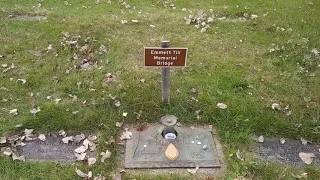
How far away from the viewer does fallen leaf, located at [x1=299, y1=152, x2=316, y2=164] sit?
353 cm

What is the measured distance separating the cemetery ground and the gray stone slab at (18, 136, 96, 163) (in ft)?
0.40

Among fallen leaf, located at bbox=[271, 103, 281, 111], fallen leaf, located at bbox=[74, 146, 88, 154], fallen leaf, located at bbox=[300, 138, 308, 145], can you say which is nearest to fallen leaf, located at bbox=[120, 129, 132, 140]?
fallen leaf, located at bbox=[74, 146, 88, 154]

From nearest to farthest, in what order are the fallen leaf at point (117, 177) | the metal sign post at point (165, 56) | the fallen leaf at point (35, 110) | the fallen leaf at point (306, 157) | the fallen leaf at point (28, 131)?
the fallen leaf at point (117, 177)
the fallen leaf at point (306, 157)
the metal sign post at point (165, 56)
the fallen leaf at point (28, 131)
the fallen leaf at point (35, 110)

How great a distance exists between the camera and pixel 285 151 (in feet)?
12.0

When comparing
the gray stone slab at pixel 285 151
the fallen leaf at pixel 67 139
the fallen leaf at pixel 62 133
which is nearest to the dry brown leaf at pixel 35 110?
the fallen leaf at pixel 62 133

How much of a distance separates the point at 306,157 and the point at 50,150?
2.59 m

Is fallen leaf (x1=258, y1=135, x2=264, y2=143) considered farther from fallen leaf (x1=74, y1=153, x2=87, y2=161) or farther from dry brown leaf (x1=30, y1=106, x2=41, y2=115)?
dry brown leaf (x1=30, y1=106, x2=41, y2=115)

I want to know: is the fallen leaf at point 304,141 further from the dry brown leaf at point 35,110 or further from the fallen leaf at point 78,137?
the dry brown leaf at point 35,110

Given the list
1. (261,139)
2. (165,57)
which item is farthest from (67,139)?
(261,139)

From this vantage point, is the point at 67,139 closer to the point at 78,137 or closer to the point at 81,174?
the point at 78,137

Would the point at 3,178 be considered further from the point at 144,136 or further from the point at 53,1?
the point at 53,1

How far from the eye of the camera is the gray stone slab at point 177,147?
3.41 m

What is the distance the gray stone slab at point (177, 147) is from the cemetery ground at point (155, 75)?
14cm

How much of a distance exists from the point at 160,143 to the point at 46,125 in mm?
1282
